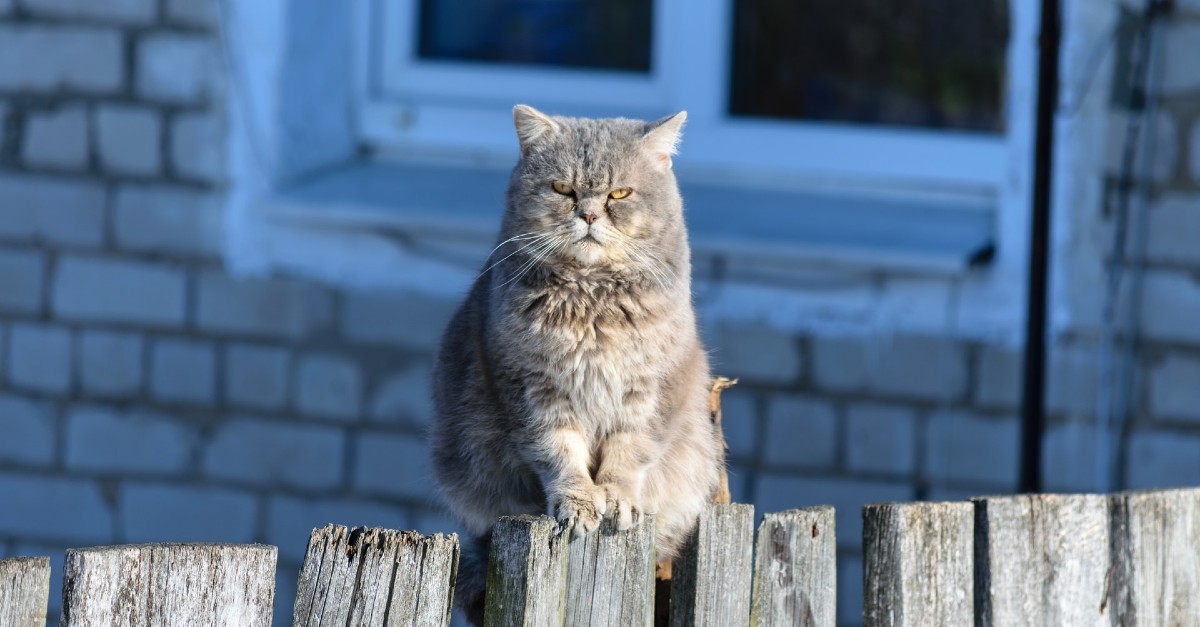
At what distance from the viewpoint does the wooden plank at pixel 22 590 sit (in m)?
1.54

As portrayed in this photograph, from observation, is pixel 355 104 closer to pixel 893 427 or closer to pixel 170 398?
pixel 170 398

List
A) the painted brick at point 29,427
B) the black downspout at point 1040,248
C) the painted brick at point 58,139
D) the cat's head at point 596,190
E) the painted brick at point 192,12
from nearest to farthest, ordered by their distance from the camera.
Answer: the cat's head at point 596,190
the black downspout at point 1040,248
the painted brick at point 192,12
the painted brick at point 58,139
the painted brick at point 29,427

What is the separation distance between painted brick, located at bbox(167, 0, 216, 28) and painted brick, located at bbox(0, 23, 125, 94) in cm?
22

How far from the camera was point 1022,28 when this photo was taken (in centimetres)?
394

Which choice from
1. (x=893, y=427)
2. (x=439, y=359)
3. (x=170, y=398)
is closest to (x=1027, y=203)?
(x=893, y=427)

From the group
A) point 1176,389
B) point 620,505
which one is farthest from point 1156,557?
point 1176,389

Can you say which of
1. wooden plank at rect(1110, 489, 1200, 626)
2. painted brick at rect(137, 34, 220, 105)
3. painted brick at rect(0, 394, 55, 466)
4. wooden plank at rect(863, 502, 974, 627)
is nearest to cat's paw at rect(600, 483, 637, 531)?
wooden plank at rect(863, 502, 974, 627)

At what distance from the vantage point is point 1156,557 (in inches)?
83.0

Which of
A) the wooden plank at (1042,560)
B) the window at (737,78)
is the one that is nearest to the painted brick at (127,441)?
the window at (737,78)

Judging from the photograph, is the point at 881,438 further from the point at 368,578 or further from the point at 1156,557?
the point at 368,578

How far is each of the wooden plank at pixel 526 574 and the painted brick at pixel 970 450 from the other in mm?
2546

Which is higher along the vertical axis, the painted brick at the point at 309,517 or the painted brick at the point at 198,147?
the painted brick at the point at 198,147

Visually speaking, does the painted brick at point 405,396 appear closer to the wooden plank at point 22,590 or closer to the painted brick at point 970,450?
the painted brick at point 970,450

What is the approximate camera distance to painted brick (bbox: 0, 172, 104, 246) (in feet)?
14.9
